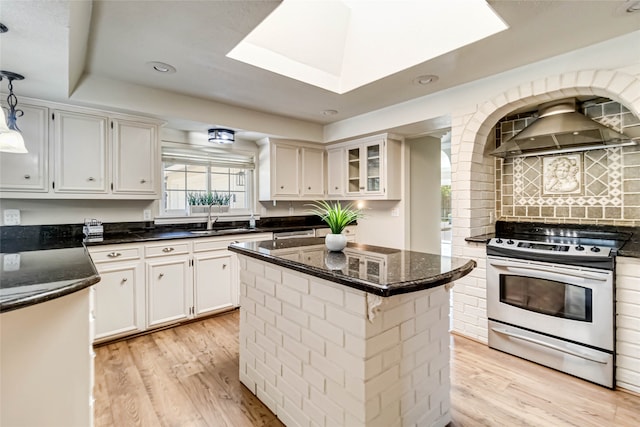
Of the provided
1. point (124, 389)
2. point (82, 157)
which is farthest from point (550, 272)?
point (82, 157)

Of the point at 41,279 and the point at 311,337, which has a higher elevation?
the point at 41,279

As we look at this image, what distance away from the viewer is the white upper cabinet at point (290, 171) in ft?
13.7

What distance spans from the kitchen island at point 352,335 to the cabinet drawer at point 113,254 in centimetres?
148

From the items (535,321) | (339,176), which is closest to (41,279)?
(535,321)

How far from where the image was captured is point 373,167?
13.5 feet

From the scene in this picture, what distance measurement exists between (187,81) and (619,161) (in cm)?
373

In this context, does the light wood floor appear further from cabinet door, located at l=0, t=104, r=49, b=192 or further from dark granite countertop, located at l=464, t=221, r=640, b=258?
cabinet door, located at l=0, t=104, r=49, b=192

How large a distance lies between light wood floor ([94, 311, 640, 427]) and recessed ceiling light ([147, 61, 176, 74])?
2367 mm

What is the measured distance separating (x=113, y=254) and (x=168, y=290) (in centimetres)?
62

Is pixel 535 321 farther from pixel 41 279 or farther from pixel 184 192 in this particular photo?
pixel 184 192

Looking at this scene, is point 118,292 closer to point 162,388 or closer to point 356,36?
point 162,388

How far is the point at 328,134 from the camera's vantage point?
14.4 feet

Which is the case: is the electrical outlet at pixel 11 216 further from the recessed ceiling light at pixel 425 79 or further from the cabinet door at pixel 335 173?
the recessed ceiling light at pixel 425 79

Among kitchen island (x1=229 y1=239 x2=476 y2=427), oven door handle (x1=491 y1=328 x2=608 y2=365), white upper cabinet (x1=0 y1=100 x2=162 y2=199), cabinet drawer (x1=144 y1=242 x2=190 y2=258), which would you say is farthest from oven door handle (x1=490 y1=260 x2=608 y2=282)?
white upper cabinet (x1=0 y1=100 x2=162 y2=199)
